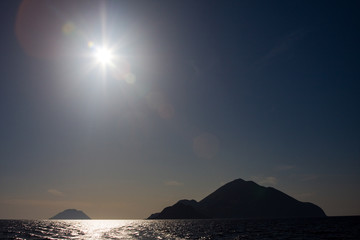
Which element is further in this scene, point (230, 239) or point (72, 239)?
point (72, 239)

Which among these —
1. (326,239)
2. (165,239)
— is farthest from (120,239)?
(326,239)

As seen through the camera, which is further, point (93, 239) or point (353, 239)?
point (93, 239)

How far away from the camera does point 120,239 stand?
176 ft

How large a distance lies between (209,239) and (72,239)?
3062cm

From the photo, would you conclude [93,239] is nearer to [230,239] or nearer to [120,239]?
[120,239]

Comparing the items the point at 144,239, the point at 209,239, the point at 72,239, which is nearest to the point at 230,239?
the point at 209,239

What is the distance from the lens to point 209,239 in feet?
174

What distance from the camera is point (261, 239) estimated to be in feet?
170

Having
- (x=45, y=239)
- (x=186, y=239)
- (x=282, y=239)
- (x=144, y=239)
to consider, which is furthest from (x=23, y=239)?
(x=282, y=239)

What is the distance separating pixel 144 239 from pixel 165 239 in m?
4.52

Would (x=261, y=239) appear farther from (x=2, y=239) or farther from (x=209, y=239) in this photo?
(x=2, y=239)

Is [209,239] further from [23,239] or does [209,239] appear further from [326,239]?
[23,239]

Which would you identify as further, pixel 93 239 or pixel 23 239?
pixel 93 239

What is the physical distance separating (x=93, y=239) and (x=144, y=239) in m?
12.3
